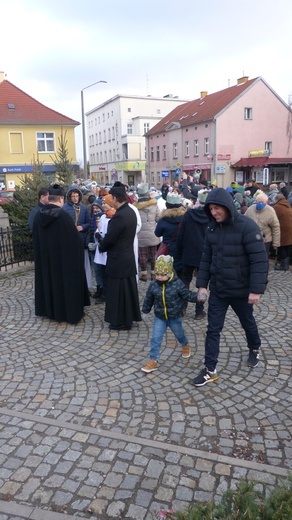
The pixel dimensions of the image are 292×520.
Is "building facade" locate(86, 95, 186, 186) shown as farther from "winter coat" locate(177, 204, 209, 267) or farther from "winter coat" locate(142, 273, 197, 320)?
"winter coat" locate(142, 273, 197, 320)

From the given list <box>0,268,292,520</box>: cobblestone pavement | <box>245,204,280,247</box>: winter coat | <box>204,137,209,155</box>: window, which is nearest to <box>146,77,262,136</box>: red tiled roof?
<box>204,137,209,155</box>: window

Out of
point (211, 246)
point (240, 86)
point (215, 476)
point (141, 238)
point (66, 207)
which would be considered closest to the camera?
point (215, 476)

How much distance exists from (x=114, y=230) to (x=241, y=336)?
2170mm

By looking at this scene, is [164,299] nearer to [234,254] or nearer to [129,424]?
[234,254]

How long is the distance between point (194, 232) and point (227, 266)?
1863 mm

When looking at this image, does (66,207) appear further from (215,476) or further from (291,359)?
(215,476)

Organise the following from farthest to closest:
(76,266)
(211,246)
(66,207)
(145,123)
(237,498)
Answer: (145,123) < (66,207) < (76,266) < (211,246) < (237,498)

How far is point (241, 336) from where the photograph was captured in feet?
17.7

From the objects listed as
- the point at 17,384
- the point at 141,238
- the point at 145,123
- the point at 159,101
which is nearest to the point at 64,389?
the point at 17,384

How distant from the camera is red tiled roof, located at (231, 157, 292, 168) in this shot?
3688cm

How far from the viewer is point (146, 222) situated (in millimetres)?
8195

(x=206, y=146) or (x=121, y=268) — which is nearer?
(x=121, y=268)

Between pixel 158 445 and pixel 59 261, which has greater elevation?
pixel 59 261

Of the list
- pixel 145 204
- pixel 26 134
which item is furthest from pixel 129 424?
pixel 26 134
